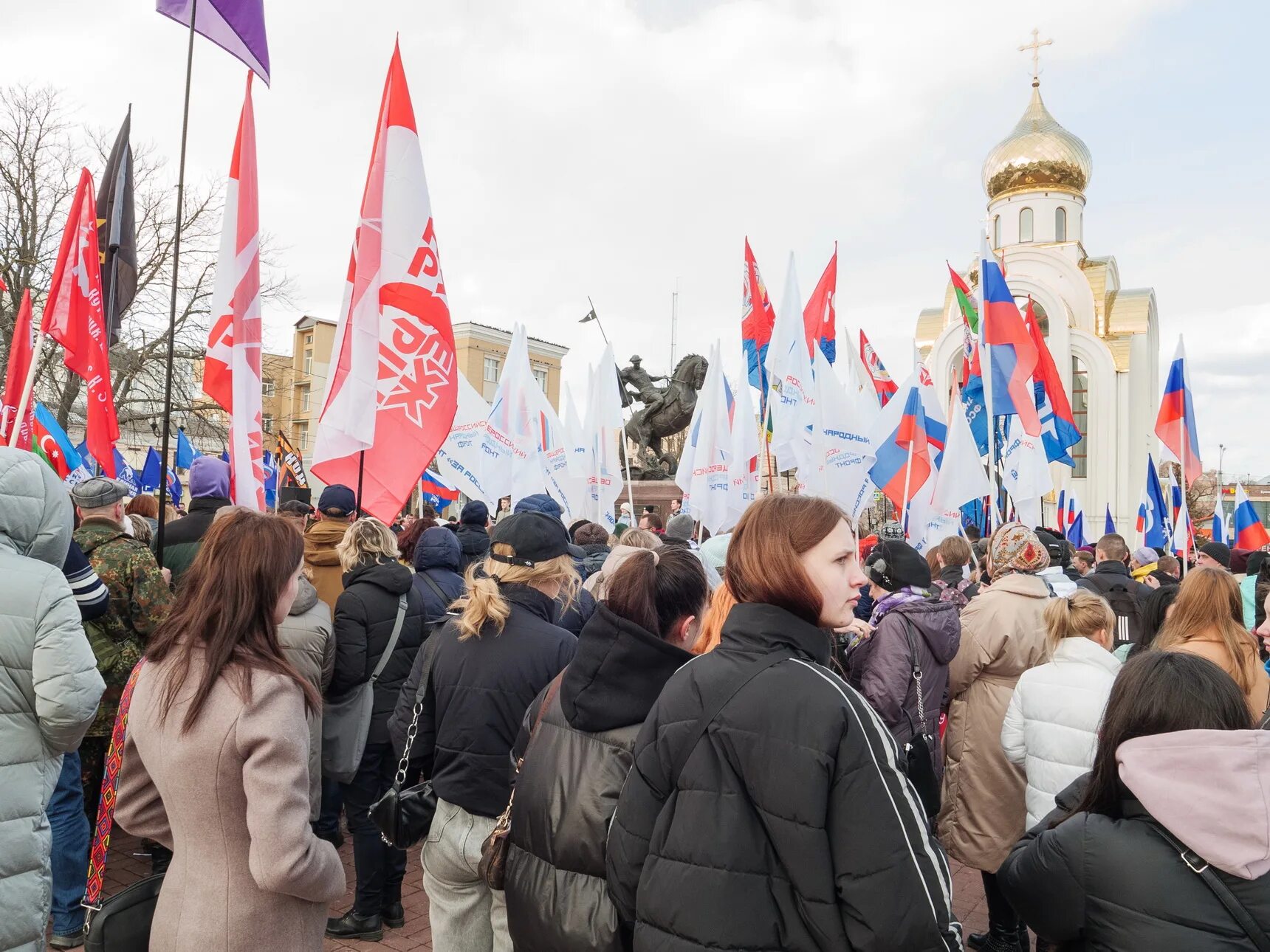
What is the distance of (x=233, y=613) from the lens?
238cm

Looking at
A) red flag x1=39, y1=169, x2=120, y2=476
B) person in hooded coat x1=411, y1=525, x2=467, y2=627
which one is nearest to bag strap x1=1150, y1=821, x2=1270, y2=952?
person in hooded coat x1=411, y1=525, x2=467, y2=627

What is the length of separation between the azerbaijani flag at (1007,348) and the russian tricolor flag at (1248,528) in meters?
3.41

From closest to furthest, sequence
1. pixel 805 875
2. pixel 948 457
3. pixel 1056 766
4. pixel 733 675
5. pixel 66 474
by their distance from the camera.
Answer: pixel 805 875
pixel 733 675
pixel 1056 766
pixel 948 457
pixel 66 474

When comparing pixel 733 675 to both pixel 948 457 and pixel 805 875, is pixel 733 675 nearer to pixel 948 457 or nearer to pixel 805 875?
pixel 805 875

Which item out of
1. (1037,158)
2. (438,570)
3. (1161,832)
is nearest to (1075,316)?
(1037,158)

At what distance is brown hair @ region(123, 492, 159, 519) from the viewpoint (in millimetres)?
6746

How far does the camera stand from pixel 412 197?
5574 mm

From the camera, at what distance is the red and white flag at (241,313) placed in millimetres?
5352

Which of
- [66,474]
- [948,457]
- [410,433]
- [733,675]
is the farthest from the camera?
[66,474]

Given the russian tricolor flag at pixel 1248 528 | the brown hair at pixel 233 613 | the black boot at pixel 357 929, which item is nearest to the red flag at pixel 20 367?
the black boot at pixel 357 929

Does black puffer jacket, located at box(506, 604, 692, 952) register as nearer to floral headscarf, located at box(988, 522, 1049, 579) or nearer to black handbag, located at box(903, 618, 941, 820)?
black handbag, located at box(903, 618, 941, 820)

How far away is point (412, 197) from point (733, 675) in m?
4.50

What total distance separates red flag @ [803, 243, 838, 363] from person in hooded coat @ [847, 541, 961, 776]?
298 inches

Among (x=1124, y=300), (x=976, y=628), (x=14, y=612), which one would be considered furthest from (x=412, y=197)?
(x=1124, y=300)
